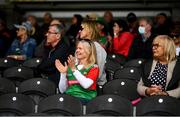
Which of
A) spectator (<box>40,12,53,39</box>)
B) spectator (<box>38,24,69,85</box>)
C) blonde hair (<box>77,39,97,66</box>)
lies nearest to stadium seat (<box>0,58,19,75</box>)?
spectator (<box>38,24,69,85</box>)

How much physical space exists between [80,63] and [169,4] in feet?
21.2

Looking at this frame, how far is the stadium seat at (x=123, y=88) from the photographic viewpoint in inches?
247

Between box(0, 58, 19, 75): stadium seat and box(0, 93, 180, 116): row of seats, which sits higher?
box(0, 58, 19, 75): stadium seat

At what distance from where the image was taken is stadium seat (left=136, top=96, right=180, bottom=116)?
5.44 meters

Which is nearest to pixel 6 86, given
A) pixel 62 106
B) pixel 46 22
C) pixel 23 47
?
pixel 62 106

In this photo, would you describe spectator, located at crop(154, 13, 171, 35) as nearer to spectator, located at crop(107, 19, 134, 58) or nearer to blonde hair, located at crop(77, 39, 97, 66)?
spectator, located at crop(107, 19, 134, 58)

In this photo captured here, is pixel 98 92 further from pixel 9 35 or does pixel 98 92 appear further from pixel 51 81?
pixel 9 35

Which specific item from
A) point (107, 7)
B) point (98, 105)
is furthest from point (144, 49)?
point (107, 7)

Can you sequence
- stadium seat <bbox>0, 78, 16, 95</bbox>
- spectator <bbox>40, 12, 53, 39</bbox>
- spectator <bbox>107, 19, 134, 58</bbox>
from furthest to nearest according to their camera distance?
spectator <bbox>40, 12, 53, 39</bbox>
spectator <bbox>107, 19, 134, 58</bbox>
stadium seat <bbox>0, 78, 16, 95</bbox>

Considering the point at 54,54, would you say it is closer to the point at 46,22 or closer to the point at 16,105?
the point at 16,105

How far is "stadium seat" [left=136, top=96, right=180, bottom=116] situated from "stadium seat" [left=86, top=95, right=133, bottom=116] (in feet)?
0.43

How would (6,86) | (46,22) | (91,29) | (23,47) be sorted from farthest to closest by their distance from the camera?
(46,22)
(23,47)
(91,29)
(6,86)

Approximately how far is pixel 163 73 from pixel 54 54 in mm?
1692

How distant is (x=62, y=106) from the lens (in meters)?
5.58
